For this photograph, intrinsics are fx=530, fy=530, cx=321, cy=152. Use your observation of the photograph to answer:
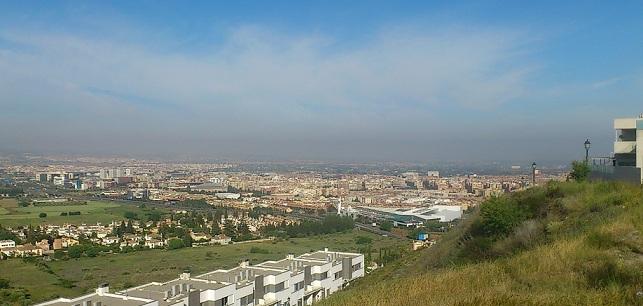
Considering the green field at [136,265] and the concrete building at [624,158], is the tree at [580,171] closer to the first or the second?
the concrete building at [624,158]

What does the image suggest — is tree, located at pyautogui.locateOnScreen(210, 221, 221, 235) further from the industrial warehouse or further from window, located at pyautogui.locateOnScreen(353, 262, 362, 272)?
window, located at pyautogui.locateOnScreen(353, 262, 362, 272)

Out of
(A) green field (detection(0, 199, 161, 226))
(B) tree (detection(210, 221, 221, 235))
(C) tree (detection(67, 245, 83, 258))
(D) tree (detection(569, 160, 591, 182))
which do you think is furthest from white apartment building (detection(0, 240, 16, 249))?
(D) tree (detection(569, 160, 591, 182))

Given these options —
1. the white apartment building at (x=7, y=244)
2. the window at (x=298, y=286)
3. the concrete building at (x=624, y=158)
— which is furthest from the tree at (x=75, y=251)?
the concrete building at (x=624, y=158)

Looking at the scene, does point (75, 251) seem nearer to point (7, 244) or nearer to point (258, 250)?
point (7, 244)

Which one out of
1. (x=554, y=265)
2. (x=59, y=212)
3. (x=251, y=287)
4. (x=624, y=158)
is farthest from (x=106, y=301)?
(x=59, y=212)

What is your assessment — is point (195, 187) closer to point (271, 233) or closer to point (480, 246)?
point (271, 233)

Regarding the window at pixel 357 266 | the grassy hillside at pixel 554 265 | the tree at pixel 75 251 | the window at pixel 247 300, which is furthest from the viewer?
the tree at pixel 75 251

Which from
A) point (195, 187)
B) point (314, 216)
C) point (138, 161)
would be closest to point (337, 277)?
point (314, 216)
